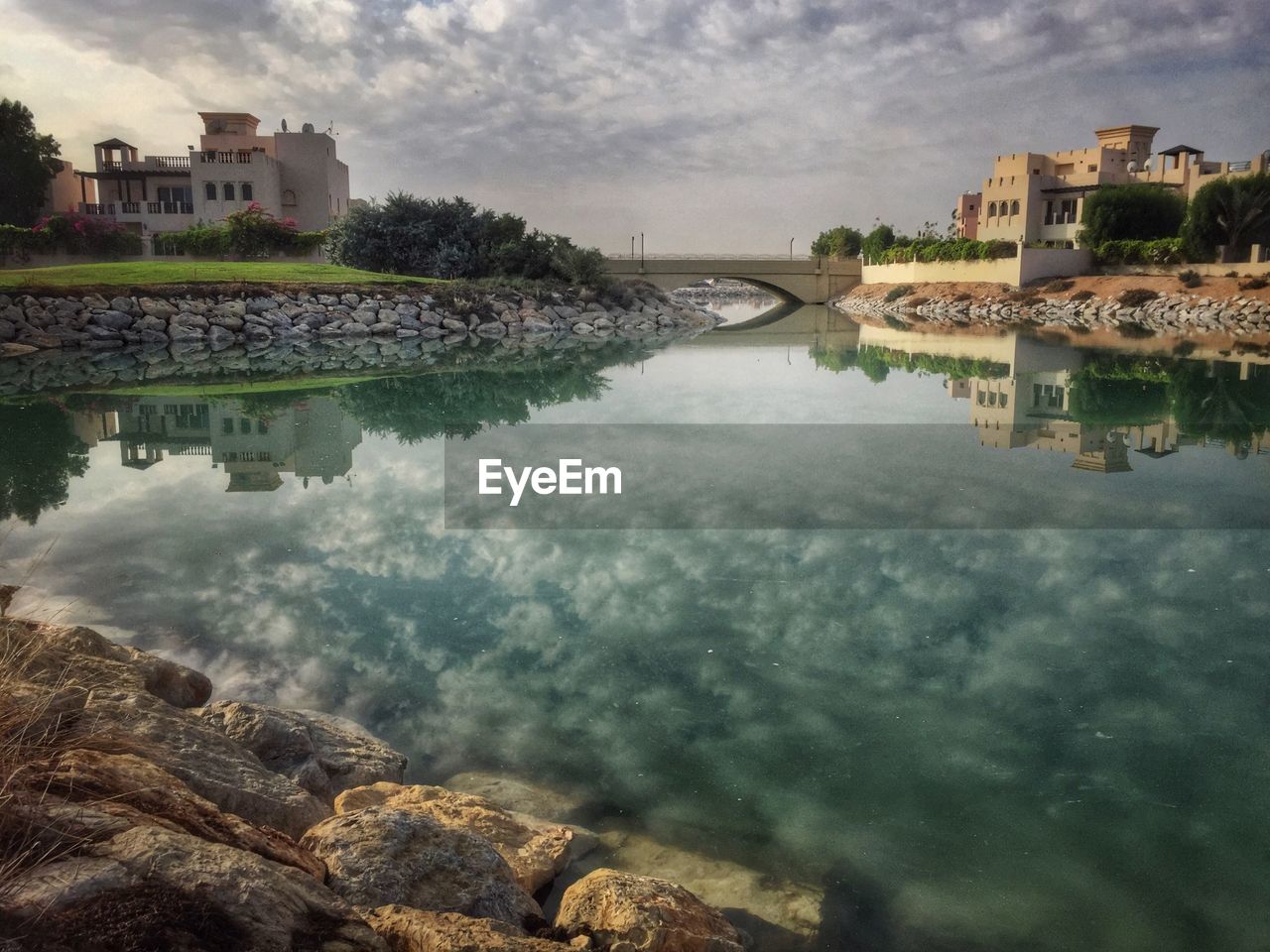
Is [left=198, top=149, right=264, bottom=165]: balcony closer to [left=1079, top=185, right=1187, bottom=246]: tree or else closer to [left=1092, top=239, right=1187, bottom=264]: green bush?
[left=1079, top=185, right=1187, bottom=246]: tree

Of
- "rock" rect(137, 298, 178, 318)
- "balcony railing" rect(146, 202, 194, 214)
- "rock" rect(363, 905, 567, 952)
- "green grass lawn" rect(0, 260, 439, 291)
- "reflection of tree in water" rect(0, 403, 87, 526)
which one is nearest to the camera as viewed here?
"rock" rect(363, 905, 567, 952)

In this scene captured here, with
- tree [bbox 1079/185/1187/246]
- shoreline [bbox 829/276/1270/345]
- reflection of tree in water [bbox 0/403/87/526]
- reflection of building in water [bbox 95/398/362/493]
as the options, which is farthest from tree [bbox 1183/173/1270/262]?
reflection of tree in water [bbox 0/403/87/526]

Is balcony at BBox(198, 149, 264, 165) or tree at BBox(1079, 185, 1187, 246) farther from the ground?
balcony at BBox(198, 149, 264, 165)

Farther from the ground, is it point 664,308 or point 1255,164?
point 1255,164

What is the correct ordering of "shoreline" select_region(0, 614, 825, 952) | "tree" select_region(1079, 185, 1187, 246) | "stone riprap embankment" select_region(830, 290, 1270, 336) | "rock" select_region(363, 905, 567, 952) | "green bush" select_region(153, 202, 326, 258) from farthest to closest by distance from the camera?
1. "tree" select_region(1079, 185, 1187, 246)
2. "green bush" select_region(153, 202, 326, 258)
3. "stone riprap embankment" select_region(830, 290, 1270, 336)
4. "rock" select_region(363, 905, 567, 952)
5. "shoreline" select_region(0, 614, 825, 952)

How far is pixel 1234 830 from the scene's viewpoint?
4094mm

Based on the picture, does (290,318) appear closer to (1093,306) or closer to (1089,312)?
(1089,312)

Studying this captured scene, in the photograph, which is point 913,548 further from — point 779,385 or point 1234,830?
point 779,385

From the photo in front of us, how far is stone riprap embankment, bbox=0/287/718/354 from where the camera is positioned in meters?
27.4

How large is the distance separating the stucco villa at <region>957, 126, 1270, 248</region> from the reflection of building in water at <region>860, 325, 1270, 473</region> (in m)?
49.7

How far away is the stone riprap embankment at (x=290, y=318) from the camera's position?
27422 millimetres

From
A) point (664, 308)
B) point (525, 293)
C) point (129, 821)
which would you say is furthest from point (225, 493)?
point (664, 308)

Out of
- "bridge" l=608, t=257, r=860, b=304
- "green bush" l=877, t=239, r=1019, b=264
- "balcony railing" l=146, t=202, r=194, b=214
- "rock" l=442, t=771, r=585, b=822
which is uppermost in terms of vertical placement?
"balcony railing" l=146, t=202, r=194, b=214

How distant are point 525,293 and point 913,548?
1378 inches
